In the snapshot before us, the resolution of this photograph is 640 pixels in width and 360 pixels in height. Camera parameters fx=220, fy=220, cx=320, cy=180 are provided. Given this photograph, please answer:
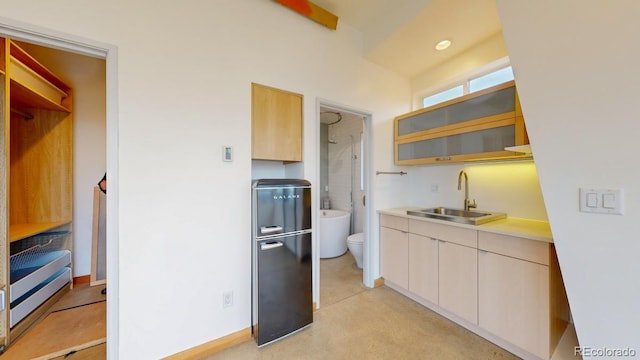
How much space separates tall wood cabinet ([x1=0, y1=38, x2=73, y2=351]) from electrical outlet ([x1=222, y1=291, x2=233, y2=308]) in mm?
1504

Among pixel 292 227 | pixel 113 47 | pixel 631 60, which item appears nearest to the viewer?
pixel 631 60

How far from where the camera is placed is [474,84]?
98.0 inches

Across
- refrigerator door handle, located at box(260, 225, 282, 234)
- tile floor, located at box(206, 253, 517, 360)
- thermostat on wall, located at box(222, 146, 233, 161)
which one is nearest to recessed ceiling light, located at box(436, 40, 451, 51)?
thermostat on wall, located at box(222, 146, 233, 161)

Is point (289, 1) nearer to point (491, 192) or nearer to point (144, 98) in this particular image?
point (144, 98)

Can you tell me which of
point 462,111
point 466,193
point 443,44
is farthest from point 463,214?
point 443,44

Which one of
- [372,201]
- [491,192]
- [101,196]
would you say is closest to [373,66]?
[372,201]

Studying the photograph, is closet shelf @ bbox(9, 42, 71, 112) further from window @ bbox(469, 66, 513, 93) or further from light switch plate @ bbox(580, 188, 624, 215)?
window @ bbox(469, 66, 513, 93)

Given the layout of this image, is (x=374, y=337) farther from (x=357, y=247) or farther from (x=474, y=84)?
(x=474, y=84)

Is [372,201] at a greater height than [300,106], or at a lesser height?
lesser

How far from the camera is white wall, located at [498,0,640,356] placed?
892 mm

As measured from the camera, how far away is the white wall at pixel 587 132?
2.93 ft

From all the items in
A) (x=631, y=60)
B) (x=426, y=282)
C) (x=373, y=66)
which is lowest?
(x=426, y=282)

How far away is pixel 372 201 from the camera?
2680 mm

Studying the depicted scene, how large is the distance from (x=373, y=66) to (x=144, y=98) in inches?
92.9
